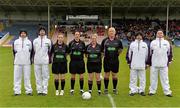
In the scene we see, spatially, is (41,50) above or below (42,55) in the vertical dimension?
above

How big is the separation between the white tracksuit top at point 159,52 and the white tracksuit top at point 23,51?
12.1 feet

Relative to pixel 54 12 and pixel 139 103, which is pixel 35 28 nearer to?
pixel 54 12

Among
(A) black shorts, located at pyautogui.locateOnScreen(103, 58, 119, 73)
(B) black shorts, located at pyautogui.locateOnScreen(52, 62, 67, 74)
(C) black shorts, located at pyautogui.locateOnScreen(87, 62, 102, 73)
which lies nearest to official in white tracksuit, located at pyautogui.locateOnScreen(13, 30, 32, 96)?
(B) black shorts, located at pyautogui.locateOnScreen(52, 62, 67, 74)

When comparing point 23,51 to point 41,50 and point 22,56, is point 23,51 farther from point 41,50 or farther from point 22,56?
point 41,50

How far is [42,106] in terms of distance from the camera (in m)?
11.0

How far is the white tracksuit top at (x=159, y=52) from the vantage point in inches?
484

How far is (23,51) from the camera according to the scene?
12211 mm

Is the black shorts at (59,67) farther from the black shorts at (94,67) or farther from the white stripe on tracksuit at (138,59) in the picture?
the white stripe on tracksuit at (138,59)

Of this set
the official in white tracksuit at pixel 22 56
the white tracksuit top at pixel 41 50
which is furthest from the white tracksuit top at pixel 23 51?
the white tracksuit top at pixel 41 50

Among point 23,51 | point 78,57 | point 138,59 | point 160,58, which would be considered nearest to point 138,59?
point 138,59

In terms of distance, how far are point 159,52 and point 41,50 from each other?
11.4 feet

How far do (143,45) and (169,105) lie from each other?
209 cm

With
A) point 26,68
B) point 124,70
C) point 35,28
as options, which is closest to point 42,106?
point 26,68

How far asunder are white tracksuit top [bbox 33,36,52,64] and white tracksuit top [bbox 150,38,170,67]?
3110 millimetres
